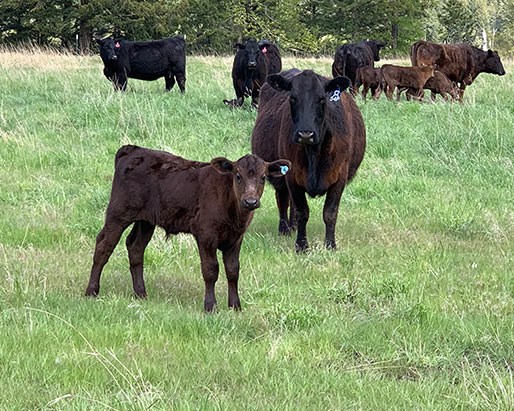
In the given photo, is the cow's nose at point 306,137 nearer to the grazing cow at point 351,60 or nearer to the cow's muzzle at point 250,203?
the cow's muzzle at point 250,203

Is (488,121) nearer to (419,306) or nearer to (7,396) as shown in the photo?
(419,306)

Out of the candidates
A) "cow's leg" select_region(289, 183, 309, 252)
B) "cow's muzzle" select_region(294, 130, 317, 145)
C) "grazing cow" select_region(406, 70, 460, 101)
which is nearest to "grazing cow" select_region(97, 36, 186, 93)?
"grazing cow" select_region(406, 70, 460, 101)

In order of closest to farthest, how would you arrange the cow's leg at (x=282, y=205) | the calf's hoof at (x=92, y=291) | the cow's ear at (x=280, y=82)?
the calf's hoof at (x=92, y=291), the cow's ear at (x=280, y=82), the cow's leg at (x=282, y=205)

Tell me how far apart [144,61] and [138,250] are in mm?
16243

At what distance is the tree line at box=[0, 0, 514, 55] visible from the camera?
42122mm

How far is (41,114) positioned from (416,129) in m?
6.43

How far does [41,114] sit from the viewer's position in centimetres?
1346

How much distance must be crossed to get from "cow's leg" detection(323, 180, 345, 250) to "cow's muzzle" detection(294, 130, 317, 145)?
77 centimetres

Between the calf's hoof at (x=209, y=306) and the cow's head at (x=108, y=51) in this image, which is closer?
the calf's hoof at (x=209, y=306)

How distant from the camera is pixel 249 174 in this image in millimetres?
5086

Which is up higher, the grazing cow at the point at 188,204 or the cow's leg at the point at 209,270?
the grazing cow at the point at 188,204

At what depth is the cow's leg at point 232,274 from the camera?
5320 millimetres

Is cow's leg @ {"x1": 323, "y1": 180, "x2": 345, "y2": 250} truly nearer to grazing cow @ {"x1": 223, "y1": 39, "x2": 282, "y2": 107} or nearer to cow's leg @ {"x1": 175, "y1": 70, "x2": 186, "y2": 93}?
grazing cow @ {"x1": 223, "y1": 39, "x2": 282, "y2": 107}

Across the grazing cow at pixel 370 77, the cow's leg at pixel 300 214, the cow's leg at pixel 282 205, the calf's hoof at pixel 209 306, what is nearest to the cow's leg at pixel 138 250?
the calf's hoof at pixel 209 306
